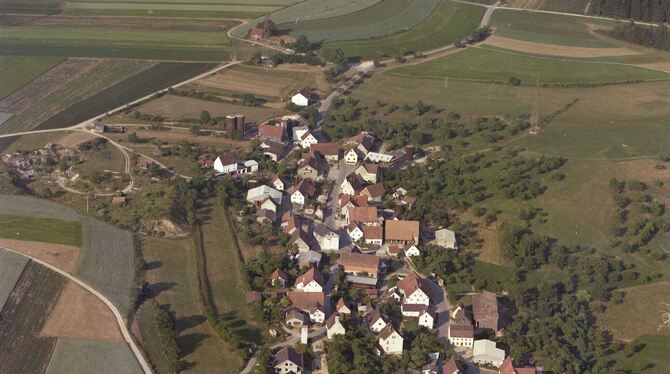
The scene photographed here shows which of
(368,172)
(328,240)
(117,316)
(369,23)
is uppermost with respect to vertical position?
(369,23)

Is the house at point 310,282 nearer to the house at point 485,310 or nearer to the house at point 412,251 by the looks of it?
the house at point 412,251

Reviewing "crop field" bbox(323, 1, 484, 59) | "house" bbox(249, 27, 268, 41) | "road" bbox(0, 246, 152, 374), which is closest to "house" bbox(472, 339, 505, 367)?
"road" bbox(0, 246, 152, 374)

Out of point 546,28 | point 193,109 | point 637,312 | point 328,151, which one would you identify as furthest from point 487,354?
point 546,28

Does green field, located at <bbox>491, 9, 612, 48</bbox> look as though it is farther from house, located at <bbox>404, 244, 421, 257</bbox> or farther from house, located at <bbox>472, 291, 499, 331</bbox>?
house, located at <bbox>472, 291, 499, 331</bbox>

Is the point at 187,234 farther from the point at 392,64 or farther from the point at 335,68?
the point at 392,64

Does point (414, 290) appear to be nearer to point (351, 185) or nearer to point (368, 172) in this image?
point (351, 185)

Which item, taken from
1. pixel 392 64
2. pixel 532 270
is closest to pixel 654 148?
pixel 532 270
